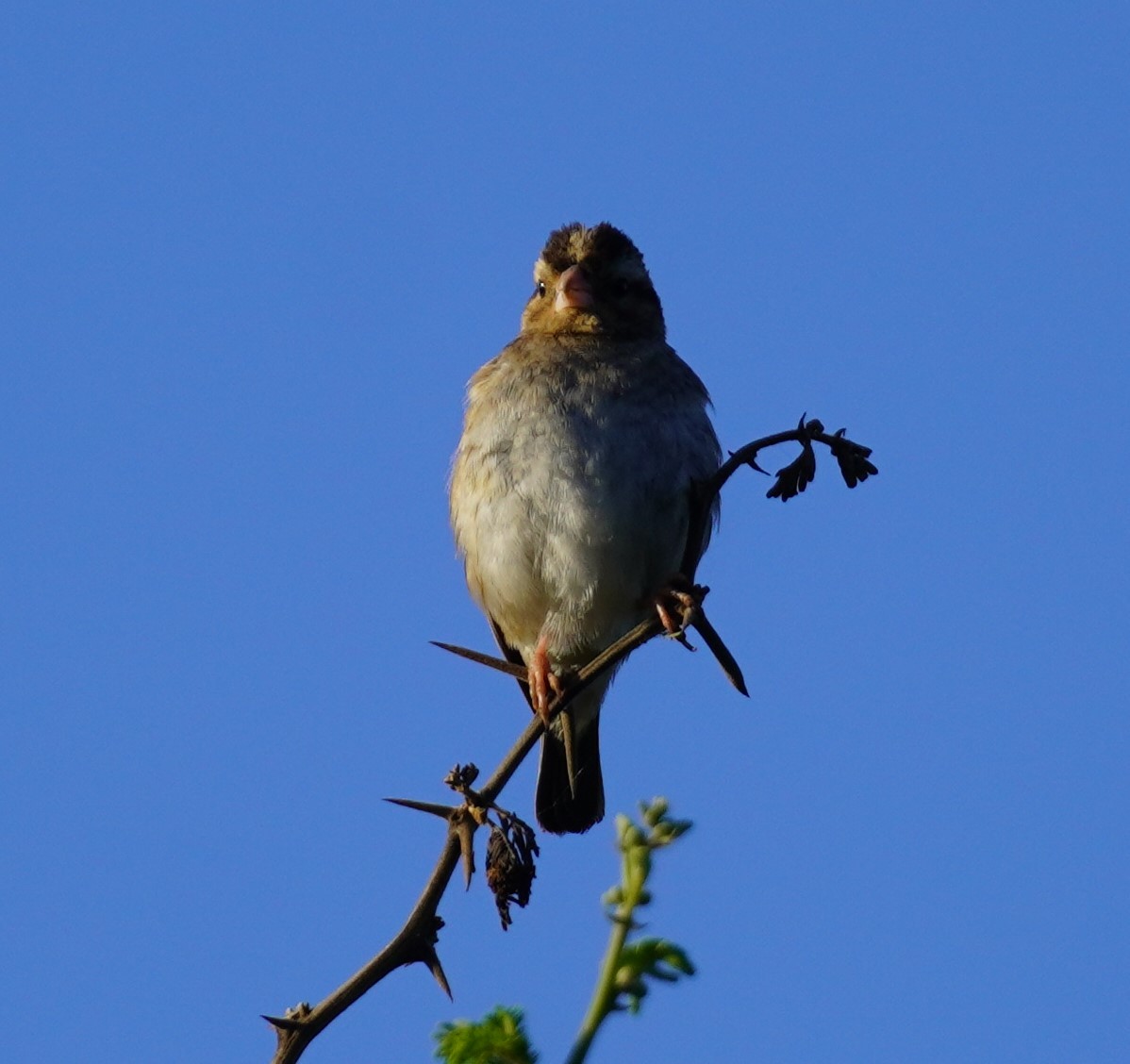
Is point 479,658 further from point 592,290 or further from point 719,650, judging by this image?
point 592,290

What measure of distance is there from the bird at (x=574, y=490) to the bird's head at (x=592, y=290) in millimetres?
12

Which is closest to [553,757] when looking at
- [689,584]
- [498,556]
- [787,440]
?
[498,556]

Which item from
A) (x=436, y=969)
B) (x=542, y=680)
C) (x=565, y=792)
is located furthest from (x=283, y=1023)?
(x=565, y=792)

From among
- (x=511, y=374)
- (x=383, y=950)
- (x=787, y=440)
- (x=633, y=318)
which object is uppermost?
(x=633, y=318)

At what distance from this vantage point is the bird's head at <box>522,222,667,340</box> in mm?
7035

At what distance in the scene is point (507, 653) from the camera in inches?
280

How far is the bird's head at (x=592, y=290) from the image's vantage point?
7035mm

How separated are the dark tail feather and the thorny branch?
3.38 meters

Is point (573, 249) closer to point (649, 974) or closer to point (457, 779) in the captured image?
point (457, 779)

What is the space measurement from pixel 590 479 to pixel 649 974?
14.0 ft

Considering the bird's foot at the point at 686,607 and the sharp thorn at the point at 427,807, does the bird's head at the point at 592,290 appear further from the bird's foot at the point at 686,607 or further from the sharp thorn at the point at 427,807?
the sharp thorn at the point at 427,807

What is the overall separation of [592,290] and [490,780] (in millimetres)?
4532

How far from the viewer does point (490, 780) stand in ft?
9.21

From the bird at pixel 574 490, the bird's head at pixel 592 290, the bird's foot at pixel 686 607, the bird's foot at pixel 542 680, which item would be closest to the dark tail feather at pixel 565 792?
the bird at pixel 574 490
